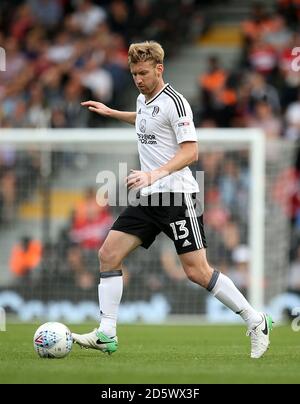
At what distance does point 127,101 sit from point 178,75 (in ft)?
5.65

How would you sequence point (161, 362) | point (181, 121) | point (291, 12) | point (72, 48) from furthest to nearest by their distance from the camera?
point (72, 48) < point (291, 12) < point (181, 121) < point (161, 362)

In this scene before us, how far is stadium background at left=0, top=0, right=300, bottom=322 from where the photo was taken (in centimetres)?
1541

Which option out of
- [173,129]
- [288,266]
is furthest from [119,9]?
[173,129]

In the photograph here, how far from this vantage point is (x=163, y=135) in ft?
29.2

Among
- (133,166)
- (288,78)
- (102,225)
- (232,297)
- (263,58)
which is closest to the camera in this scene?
(232,297)

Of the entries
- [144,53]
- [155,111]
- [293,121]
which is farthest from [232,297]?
[293,121]

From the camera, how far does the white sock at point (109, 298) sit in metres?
9.02

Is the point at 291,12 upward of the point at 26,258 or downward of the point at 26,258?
upward

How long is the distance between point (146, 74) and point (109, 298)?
1.87 meters

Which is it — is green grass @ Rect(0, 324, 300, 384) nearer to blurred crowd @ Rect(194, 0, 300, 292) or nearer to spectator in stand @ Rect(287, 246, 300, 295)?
spectator in stand @ Rect(287, 246, 300, 295)

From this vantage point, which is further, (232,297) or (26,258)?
(26,258)

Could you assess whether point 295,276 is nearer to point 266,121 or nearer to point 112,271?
point 266,121

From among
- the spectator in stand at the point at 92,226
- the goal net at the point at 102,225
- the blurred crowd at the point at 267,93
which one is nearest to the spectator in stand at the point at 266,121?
the blurred crowd at the point at 267,93
